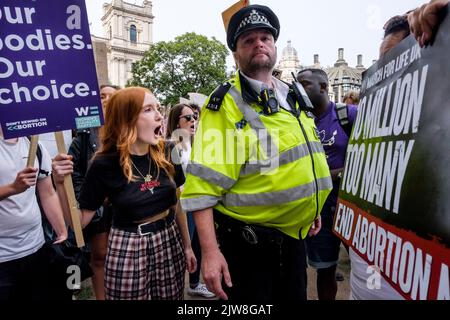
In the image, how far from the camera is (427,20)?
885mm

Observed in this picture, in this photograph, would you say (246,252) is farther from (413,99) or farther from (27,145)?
(27,145)

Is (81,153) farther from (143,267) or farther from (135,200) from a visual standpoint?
(143,267)

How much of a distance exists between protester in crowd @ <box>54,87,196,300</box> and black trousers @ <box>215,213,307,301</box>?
0.44 m

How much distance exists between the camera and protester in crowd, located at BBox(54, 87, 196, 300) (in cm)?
180

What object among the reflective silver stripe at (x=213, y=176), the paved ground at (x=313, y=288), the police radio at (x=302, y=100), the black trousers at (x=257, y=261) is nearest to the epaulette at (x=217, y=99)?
the reflective silver stripe at (x=213, y=176)

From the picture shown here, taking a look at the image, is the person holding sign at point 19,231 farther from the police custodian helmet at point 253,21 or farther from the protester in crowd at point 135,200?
the police custodian helmet at point 253,21

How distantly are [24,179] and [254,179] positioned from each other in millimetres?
1182

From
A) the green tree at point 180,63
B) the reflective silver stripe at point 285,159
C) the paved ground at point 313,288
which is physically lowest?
the paved ground at point 313,288

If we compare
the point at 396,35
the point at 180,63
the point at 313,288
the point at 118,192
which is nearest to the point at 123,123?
the point at 118,192

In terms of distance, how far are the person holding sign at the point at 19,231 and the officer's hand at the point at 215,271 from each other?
1009 millimetres

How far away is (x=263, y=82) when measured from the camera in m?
1.69

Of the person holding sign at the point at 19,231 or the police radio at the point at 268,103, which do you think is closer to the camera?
the police radio at the point at 268,103

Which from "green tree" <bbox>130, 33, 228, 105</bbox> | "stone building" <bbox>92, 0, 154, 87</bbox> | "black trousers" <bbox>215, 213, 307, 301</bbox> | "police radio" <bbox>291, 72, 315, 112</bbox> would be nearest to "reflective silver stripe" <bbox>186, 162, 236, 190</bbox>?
"black trousers" <bbox>215, 213, 307, 301</bbox>

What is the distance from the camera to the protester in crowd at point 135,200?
180 centimetres
